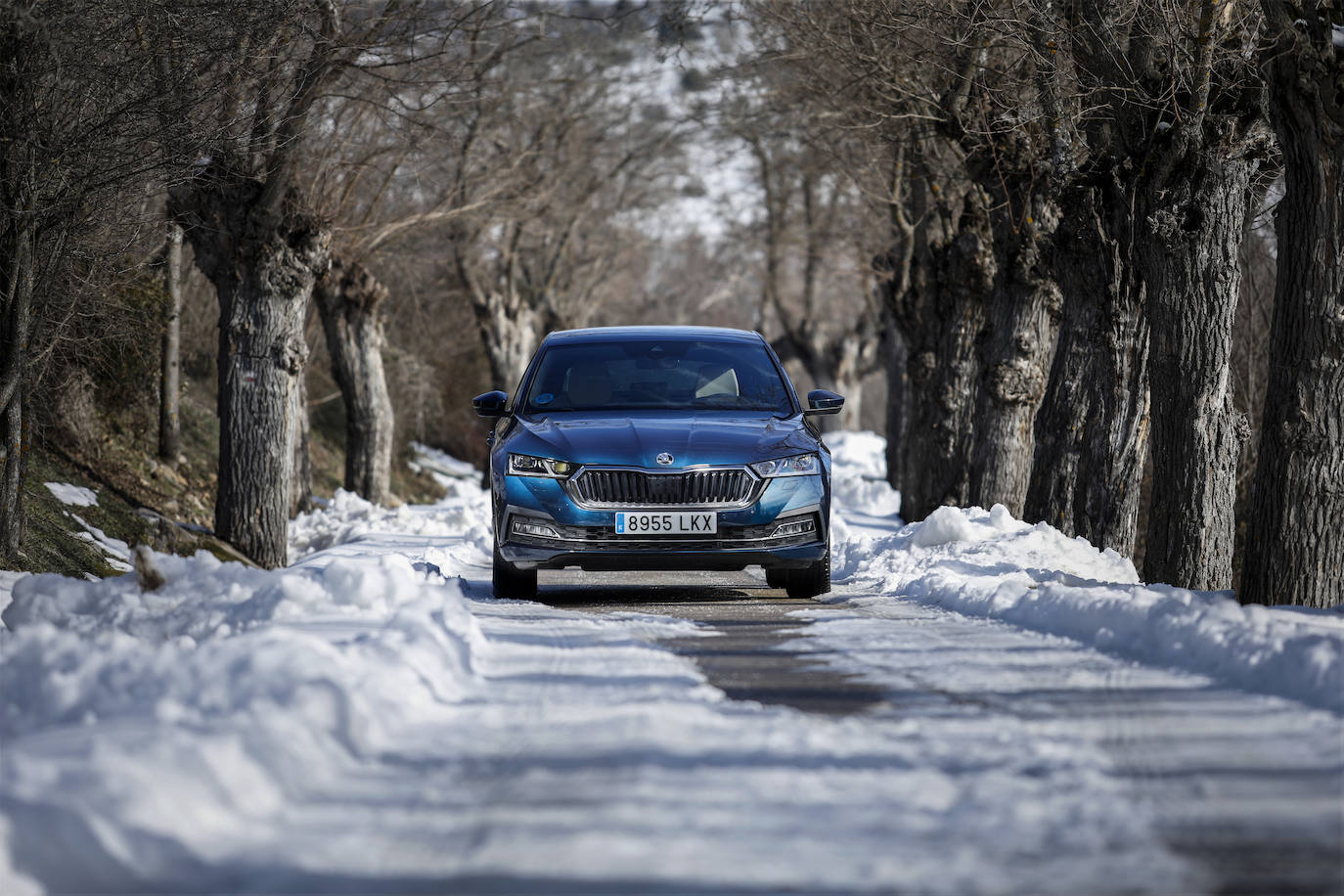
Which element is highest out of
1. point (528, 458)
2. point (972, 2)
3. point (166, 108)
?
point (972, 2)

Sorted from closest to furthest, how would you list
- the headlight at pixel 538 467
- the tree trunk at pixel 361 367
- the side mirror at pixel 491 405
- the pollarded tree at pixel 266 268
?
1. the headlight at pixel 538 467
2. the side mirror at pixel 491 405
3. the pollarded tree at pixel 266 268
4. the tree trunk at pixel 361 367

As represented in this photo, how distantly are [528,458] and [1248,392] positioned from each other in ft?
63.3

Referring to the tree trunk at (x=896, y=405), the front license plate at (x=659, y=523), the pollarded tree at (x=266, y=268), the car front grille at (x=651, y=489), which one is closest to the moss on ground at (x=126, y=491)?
the pollarded tree at (x=266, y=268)

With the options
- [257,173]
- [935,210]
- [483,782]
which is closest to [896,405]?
[935,210]

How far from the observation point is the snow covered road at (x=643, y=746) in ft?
11.2

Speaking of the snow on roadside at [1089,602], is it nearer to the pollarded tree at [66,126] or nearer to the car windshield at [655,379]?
the car windshield at [655,379]

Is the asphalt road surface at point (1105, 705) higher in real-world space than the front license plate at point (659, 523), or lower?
lower

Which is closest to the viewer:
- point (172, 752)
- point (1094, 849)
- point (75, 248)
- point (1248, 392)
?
point (1094, 849)

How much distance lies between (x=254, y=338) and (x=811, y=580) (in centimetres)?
721

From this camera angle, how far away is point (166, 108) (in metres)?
10.5

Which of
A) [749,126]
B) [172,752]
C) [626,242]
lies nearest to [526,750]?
[172,752]

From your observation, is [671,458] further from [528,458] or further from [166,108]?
[166,108]

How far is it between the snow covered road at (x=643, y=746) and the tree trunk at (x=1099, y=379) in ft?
18.4

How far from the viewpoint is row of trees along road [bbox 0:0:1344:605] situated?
8820 mm
